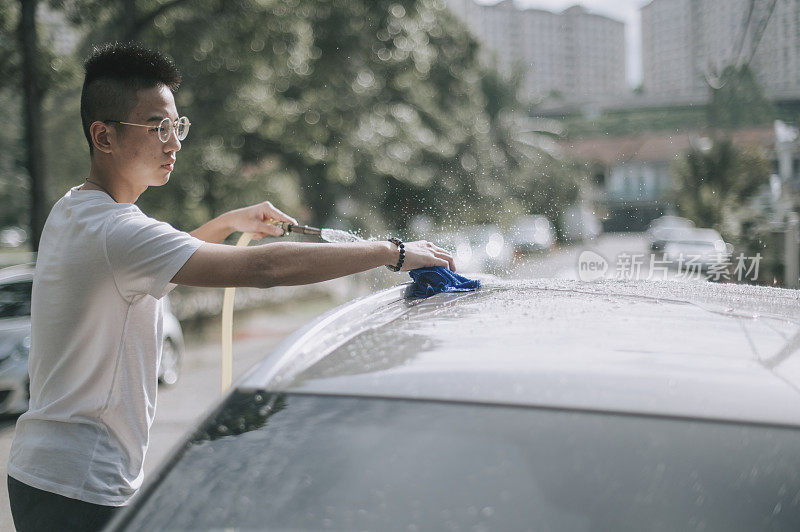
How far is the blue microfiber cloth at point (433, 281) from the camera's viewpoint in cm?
212

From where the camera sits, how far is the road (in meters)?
4.29

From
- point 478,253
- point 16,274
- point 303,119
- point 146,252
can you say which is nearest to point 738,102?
point 303,119

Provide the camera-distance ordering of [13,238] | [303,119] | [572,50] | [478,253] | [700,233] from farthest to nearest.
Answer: [13,238] → [303,119] → [700,233] → [572,50] → [478,253]

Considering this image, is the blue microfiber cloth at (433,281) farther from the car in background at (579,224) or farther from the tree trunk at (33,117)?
the tree trunk at (33,117)

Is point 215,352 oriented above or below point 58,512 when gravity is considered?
below

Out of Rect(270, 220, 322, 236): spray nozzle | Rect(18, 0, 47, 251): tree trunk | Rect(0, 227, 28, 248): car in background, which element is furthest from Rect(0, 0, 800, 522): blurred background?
Rect(0, 227, 28, 248): car in background

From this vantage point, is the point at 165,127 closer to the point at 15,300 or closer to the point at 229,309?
the point at 229,309

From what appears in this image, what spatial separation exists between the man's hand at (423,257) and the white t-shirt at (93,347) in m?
0.51

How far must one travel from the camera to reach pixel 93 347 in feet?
5.69

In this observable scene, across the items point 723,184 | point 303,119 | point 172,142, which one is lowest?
point 723,184

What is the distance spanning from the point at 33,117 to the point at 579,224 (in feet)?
23.5

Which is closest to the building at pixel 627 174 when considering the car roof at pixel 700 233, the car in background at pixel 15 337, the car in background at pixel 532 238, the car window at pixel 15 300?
the car in background at pixel 532 238

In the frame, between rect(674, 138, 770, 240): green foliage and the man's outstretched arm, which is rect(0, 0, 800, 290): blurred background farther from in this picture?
the man's outstretched arm

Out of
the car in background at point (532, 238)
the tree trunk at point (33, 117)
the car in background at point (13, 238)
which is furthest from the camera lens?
the car in background at point (13, 238)
